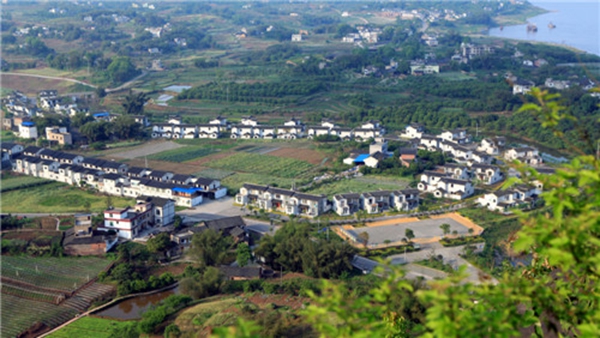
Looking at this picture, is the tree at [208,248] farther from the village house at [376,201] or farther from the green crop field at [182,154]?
→ the green crop field at [182,154]

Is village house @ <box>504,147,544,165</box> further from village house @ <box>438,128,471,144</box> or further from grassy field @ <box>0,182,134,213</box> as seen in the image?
grassy field @ <box>0,182,134,213</box>

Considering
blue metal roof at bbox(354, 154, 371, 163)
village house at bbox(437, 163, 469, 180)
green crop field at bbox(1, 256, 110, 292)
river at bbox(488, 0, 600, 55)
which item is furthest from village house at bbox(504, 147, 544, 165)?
river at bbox(488, 0, 600, 55)

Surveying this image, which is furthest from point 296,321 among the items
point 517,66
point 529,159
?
point 517,66

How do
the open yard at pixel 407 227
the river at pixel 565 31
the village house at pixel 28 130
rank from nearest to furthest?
the open yard at pixel 407 227
the village house at pixel 28 130
the river at pixel 565 31

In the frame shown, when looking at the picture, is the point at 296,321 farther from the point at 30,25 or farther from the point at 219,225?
the point at 30,25

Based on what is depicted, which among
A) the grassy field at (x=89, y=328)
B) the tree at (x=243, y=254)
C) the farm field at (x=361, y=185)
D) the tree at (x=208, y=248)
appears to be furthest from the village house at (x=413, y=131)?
the grassy field at (x=89, y=328)
